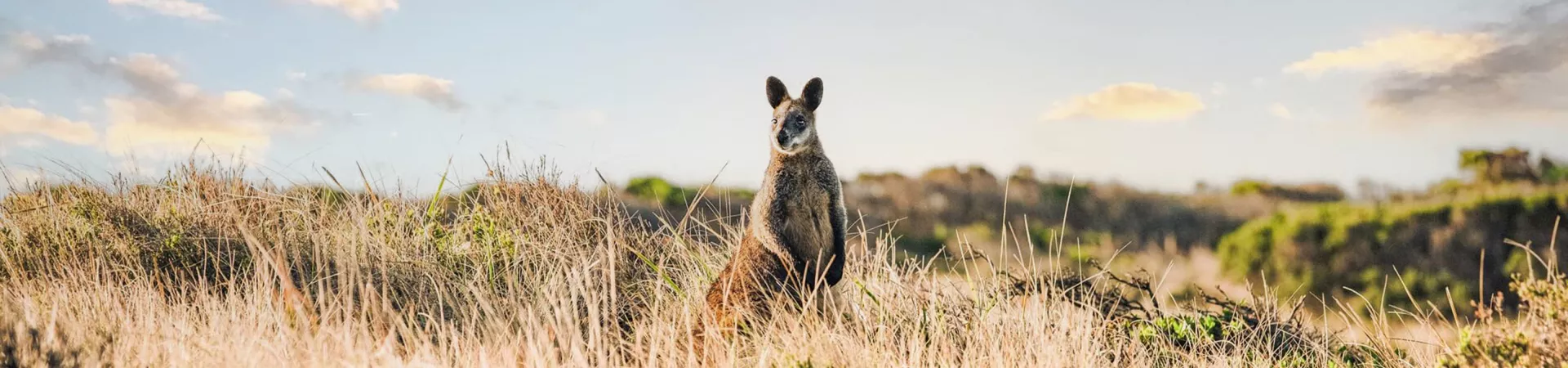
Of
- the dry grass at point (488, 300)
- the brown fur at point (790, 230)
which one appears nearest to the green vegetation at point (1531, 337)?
the dry grass at point (488, 300)

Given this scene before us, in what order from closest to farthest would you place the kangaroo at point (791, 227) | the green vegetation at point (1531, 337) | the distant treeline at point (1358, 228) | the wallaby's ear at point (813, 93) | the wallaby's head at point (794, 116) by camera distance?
the green vegetation at point (1531, 337) → the wallaby's head at point (794, 116) → the wallaby's ear at point (813, 93) → the kangaroo at point (791, 227) → the distant treeline at point (1358, 228)

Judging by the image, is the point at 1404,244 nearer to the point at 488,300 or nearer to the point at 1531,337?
the point at 1531,337

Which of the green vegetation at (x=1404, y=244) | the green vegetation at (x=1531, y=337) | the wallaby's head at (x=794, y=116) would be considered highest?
the wallaby's head at (x=794, y=116)

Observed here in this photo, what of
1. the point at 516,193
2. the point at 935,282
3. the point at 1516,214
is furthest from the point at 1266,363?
the point at 1516,214

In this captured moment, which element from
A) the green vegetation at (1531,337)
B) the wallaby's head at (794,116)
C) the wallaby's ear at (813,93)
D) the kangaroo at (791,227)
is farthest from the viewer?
the kangaroo at (791,227)

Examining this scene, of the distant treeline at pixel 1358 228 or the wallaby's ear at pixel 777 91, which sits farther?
the distant treeline at pixel 1358 228

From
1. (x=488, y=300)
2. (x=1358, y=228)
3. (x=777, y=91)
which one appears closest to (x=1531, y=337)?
(x=777, y=91)

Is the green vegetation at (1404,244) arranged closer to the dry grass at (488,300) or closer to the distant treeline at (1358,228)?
the distant treeline at (1358,228)

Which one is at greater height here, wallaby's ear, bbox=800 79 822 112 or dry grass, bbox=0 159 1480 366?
wallaby's ear, bbox=800 79 822 112

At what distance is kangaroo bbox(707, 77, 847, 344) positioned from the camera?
4.29 m

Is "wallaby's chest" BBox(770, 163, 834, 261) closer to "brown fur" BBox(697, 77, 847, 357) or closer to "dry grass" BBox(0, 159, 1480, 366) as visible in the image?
"brown fur" BBox(697, 77, 847, 357)

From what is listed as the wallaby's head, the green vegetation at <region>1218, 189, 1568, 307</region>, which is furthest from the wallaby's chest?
the green vegetation at <region>1218, 189, 1568, 307</region>

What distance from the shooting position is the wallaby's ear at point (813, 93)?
4188 mm

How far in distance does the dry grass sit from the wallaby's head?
0.72 meters
